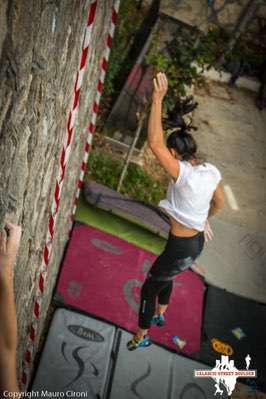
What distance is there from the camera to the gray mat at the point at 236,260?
213 inches

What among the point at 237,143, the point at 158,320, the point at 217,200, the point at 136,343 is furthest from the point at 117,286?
the point at 237,143

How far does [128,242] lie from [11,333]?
3663 mm

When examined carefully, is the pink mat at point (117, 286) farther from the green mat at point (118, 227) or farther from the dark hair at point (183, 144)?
the dark hair at point (183, 144)

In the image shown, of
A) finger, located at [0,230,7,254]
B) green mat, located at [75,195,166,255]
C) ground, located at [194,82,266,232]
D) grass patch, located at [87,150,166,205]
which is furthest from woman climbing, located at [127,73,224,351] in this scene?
ground, located at [194,82,266,232]

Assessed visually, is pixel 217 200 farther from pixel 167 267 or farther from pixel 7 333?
pixel 7 333

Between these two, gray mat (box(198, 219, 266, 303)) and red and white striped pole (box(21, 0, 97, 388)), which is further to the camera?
gray mat (box(198, 219, 266, 303))

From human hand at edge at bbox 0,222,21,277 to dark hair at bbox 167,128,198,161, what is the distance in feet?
5.38

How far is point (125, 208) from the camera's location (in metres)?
5.32

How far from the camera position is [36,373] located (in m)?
3.65

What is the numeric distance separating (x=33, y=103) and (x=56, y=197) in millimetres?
1171

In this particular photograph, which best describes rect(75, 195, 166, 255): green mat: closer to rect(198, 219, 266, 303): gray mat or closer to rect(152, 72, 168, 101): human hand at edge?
rect(198, 219, 266, 303): gray mat

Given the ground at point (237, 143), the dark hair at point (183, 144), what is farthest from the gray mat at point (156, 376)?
the ground at point (237, 143)

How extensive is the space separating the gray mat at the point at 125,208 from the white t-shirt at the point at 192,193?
176cm

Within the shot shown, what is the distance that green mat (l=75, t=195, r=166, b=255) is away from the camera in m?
5.24
